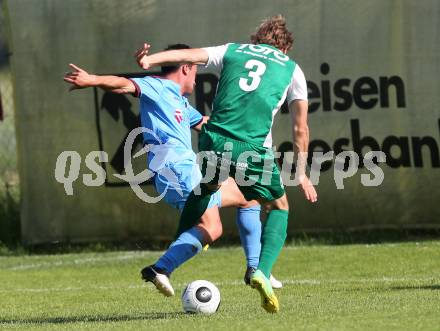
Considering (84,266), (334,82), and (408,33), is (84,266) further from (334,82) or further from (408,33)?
(408,33)

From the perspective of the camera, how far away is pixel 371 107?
452 inches

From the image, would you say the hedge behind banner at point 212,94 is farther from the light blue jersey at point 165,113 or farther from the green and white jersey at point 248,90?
the green and white jersey at point 248,90

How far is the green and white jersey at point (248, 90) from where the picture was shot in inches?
273

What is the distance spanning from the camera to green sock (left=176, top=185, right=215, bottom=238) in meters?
7.52

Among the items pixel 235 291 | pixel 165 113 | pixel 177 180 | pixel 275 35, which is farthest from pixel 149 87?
pixel 235 291

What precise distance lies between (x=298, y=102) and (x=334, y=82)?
4568mm

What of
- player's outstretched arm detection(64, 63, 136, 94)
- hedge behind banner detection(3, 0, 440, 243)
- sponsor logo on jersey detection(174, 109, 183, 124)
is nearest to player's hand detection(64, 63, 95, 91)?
player's outstretched arm detection(64, 63, 136, 94)

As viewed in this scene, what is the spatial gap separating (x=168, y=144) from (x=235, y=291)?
1316mm

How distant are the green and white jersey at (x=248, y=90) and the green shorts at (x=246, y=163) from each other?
0.05 m

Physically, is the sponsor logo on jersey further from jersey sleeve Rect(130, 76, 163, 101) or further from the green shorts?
the green shorts

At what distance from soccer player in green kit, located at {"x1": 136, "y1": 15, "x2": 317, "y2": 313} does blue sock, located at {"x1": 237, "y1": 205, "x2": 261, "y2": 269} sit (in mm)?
1303

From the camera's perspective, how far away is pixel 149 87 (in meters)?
8.29

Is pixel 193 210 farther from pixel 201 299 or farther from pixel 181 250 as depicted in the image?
pixel 201 299

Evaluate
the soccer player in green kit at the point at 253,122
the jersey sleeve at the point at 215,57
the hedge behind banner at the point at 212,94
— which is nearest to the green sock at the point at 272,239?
the soccer player in green kit at the point at 253,122
